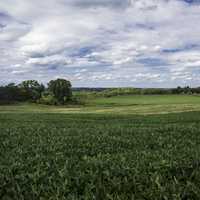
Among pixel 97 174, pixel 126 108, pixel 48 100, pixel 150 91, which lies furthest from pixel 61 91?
pixel 97 174

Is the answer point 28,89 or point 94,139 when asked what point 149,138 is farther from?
point 28,89

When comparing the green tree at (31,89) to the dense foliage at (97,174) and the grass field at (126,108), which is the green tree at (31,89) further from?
the dense foliage at (97,174)

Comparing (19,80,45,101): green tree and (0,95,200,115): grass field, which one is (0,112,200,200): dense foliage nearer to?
(0,95,200,115): grass field

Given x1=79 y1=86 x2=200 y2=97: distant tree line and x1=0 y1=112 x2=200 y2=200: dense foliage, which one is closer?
x1=0 y1=112 x2=200 y2=200: dense foliage

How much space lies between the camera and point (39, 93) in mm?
111500

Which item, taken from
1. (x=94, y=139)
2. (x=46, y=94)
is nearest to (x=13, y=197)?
(x=94, y=139)

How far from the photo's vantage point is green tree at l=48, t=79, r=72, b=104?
358 ft

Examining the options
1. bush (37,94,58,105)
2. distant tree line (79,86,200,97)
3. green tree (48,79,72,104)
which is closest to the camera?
bush (37,94,58,105)

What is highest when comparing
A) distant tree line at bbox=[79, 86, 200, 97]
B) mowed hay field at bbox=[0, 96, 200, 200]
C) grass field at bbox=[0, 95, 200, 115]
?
distant tree line at bbox=[79, 86, 200, 97]

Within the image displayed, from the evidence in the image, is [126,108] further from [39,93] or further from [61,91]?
[39,93]

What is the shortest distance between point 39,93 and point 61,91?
7.09 meters

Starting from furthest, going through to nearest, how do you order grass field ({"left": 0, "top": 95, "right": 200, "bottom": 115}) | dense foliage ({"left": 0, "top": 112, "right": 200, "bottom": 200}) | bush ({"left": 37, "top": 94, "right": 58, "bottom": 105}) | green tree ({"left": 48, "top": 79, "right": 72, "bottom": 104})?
green tree ({"left": 48, "top": 79, "right": 72, "bottom": 104}) → bush ({"left": 37, "top": 94, "right": 58, "bottom": 105}) → grass field ({"left": 0, "top": 95, "right": 200, "bottom": 115}) → dense foliage ({"left": 0, "top": 112, "right": 200, "bottom": 200})

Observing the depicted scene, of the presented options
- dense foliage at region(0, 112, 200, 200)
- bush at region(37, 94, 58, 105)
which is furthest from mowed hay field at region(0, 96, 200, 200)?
bush at region(37, 94, 58, 105)

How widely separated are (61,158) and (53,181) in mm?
2512
